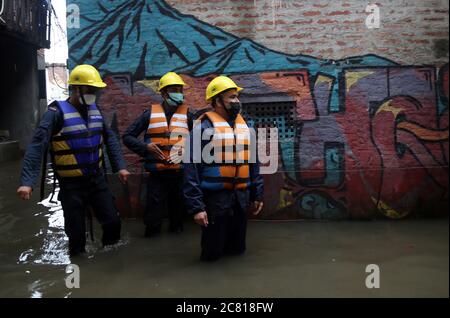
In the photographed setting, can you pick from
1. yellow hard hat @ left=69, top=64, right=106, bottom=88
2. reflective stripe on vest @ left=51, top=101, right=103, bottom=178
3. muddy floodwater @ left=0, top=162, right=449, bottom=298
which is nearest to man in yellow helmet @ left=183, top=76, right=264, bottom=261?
muddy floodwater @ left=0, top=162, right=449, bottom=298

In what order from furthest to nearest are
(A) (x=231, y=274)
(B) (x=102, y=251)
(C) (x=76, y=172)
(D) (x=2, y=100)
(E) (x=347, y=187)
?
(D) (x=2, y=100) < (E) (x=347, y=187) < (B) (x=102, y=251) < (C) (x=76, y=172) < (A) (x=231, y=274)

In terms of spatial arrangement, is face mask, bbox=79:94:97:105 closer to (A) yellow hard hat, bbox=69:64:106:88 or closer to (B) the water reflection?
(A) yellow hard hat, bbox=69:64:106:88

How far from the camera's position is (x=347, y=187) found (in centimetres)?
605

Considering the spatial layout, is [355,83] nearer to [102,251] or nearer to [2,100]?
[102,251]

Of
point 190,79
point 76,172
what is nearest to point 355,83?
point 190,79

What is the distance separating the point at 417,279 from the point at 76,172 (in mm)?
3346

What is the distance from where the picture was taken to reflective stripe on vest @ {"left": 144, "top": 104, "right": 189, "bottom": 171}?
552 centimetres

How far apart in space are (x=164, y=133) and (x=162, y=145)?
146 mm

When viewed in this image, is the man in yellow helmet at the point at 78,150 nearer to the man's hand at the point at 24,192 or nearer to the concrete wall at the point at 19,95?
the man's hand at the point at 24,192

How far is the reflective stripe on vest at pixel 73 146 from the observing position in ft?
15.4

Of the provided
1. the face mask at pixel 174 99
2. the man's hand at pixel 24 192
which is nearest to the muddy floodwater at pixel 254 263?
the man's hand at pixel 24 192

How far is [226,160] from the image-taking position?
450 cm

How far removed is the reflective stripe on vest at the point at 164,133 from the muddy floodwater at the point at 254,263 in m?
0.90

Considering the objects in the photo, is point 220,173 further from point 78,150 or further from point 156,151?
point 78,150
